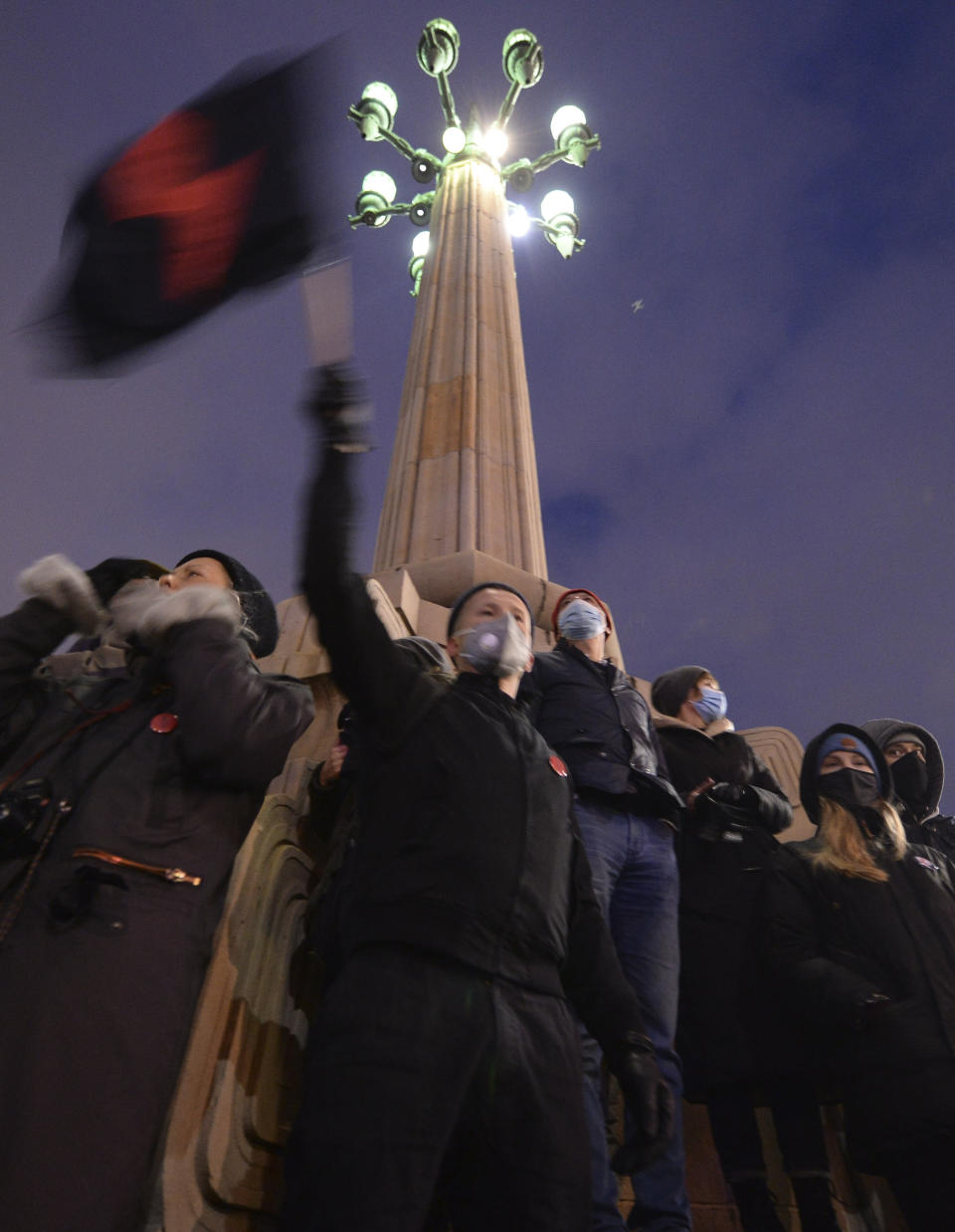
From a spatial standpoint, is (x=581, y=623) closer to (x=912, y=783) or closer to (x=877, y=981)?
(x=877, y=981)

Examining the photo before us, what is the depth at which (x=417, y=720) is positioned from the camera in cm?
236

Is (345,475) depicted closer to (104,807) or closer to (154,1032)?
(104,807)

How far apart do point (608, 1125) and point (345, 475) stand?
2.62 meters

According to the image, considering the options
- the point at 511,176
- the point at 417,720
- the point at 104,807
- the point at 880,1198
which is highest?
the point at 511,176

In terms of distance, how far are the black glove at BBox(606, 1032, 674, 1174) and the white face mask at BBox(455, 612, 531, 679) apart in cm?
108

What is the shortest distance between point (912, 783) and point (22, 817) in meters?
4.27

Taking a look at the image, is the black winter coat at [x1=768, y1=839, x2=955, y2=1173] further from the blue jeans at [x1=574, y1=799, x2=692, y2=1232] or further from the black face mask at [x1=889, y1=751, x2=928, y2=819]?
the black face mask at [x1=889, y1=751, x2=928, y2=819]

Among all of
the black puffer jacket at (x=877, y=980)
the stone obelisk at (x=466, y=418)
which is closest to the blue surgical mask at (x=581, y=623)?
the black puffer jacket at (x=877, y=980)

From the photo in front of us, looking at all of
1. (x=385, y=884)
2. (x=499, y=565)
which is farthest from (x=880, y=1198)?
(x=499, y=565)

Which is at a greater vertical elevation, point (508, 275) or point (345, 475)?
point (508, 275)

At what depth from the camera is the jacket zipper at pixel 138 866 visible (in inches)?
78.0

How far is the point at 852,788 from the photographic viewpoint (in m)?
3.76

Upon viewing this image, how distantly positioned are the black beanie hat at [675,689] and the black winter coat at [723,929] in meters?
0.36

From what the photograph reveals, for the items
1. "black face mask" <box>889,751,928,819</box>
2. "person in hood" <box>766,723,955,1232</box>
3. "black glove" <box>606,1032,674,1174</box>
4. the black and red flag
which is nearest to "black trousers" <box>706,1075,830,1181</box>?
"person in hood" <box>766,723,955,1232</box>
